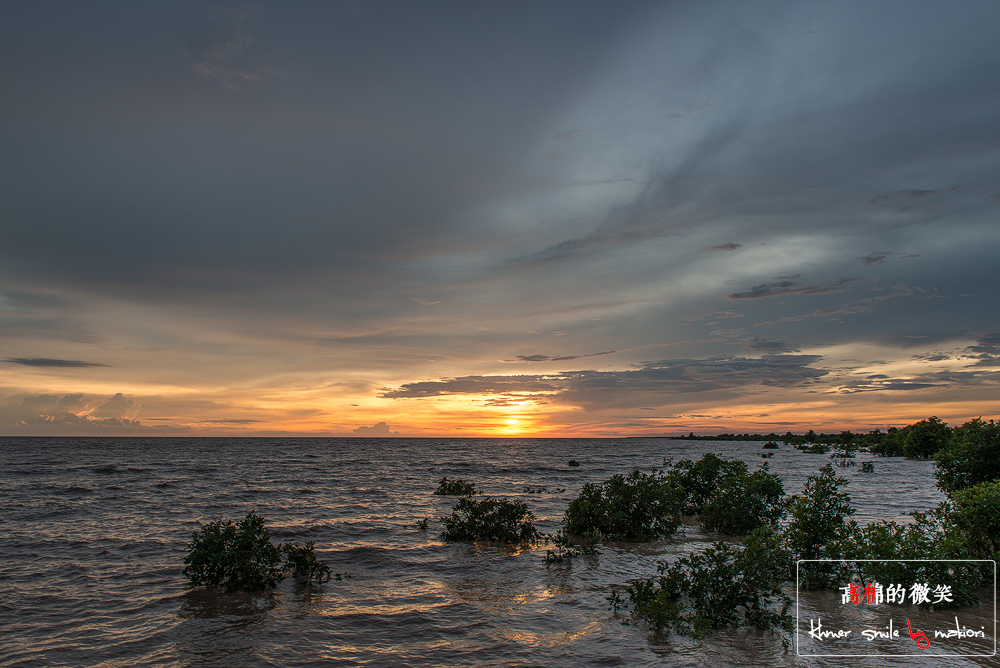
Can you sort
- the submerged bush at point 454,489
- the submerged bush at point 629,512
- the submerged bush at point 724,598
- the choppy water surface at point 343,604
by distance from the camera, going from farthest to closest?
the submerged bush at point 454,489 < the submerged bush at point 629,512 < the submerged bush at point 724,598 < the choppy water surface at point 343,604

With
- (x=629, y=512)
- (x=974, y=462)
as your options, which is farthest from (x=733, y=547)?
(x=974, y=462)

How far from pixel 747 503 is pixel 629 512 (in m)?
5.45

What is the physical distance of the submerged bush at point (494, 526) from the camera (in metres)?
22.9

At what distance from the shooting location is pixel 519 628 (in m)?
12.7

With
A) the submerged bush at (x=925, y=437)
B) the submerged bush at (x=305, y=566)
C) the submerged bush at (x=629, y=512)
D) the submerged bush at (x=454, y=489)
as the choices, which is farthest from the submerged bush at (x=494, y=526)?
the submerged bush at (x=925, y=437)

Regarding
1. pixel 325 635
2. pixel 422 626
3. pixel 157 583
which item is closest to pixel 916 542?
pixel 422 626

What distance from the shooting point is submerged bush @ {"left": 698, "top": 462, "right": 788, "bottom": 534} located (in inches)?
905

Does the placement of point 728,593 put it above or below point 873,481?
above

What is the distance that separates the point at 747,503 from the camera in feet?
76.0

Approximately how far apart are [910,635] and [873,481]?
46759 millimetres

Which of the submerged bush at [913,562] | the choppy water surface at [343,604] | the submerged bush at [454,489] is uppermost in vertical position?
the submerged bush at [913,562]

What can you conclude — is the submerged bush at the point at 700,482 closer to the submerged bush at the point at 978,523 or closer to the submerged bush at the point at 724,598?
the submerged bush at the point at 978,523

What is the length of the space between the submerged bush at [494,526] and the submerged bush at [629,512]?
7.01ft

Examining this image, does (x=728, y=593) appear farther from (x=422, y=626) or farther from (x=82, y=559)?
(x=82, y=559)
